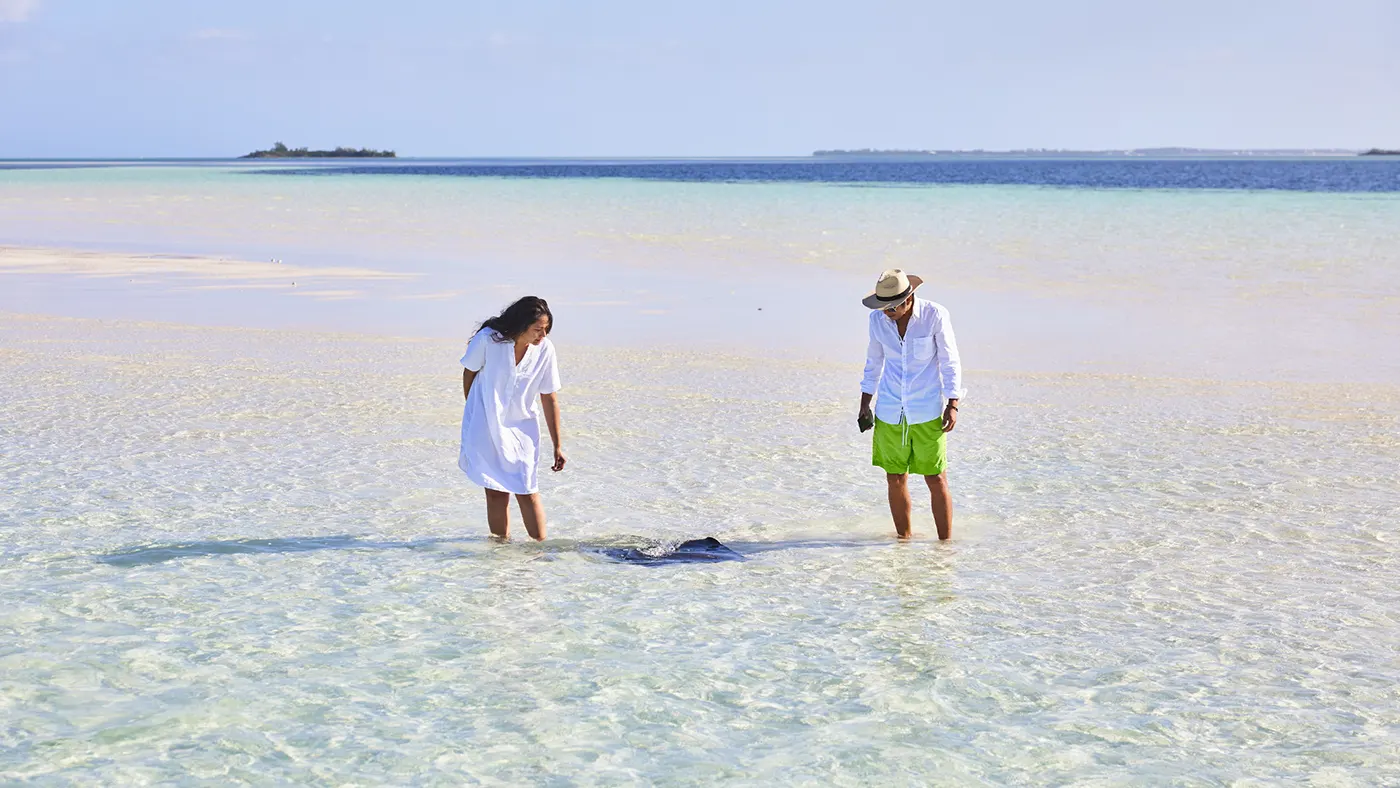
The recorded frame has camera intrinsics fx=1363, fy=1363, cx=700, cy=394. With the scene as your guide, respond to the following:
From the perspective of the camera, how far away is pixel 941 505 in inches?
300

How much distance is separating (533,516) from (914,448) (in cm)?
210

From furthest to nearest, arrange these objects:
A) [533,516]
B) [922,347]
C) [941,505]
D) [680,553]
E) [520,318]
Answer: [941,505] → [533,516] → [680,553] → [922,347] → [520,318]

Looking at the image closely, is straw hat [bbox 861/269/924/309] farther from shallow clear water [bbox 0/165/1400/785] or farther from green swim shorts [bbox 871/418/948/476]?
shallow clear water [bbox 0/165/1400/785]

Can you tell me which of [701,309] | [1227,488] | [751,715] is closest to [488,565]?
[751,715]

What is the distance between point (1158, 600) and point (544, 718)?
3.17 m

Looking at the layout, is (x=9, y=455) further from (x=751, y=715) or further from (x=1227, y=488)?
(x=1227, y=488)

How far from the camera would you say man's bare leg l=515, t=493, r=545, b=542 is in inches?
290

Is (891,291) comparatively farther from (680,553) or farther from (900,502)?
(680,553)

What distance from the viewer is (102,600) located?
631 centimetres

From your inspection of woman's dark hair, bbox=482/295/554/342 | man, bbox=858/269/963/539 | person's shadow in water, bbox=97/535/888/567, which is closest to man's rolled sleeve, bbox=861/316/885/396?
man, bbox=858/269/963/539

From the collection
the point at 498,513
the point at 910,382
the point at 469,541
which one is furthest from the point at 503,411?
the point at 910,382

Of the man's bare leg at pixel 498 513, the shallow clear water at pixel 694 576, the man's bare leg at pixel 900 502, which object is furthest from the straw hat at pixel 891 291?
the man's bare leg at pixel 498 513

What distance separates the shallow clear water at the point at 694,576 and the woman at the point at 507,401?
1.62ft

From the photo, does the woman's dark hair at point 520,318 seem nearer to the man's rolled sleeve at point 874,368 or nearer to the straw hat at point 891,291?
the straw hat at point 891,291
